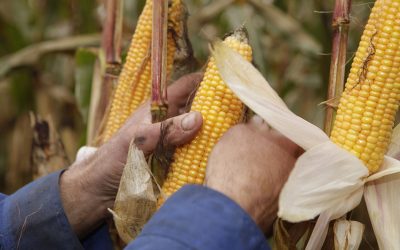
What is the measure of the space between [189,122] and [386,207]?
0.40 meters

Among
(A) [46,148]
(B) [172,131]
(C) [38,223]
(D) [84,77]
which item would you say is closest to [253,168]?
(B) [172,131]

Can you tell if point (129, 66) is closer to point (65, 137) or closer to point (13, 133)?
point (65, 137)

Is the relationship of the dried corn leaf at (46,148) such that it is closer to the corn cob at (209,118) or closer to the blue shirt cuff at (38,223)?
the blue shirt cuff at (38,223)

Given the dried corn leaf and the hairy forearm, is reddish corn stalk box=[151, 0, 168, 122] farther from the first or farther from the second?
the dried corn leaf

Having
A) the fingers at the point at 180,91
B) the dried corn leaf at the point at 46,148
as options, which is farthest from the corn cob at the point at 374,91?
the dried corn leaf at the point at 46,148

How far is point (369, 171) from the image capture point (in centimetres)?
115

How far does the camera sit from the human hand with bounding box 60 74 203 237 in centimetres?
126

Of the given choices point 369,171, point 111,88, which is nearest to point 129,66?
point 111,88

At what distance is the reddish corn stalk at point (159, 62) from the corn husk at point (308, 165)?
0.56ft

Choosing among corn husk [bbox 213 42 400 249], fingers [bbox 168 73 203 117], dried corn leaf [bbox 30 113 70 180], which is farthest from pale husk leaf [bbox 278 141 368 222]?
dried corn leaf [bbox 30 113 70 180]

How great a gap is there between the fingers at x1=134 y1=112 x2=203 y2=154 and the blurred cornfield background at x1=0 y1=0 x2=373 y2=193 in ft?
3.14

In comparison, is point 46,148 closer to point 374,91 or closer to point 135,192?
point 135,192

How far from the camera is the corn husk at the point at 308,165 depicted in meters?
1.06

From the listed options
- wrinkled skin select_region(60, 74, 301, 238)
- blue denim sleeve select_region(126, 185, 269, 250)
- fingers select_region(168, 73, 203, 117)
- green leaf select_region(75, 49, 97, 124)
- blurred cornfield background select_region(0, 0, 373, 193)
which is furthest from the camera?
blurred cornfield background select_region(0, 0, 373, 193)
